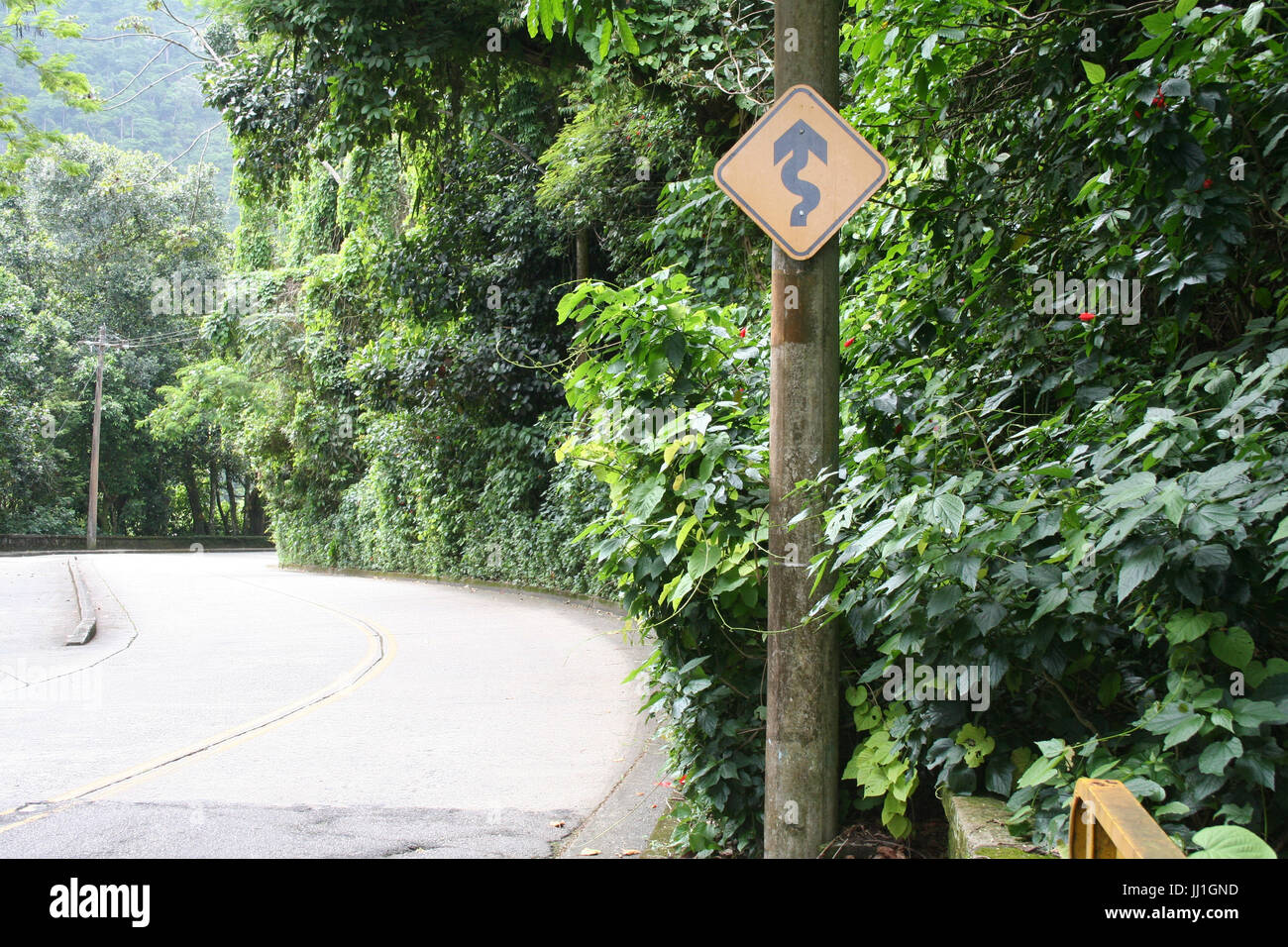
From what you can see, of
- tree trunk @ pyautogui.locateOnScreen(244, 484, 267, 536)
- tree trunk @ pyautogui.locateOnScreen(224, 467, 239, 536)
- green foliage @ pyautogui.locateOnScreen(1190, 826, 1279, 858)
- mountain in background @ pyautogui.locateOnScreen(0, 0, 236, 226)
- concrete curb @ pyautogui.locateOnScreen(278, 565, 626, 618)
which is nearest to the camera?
green foliage @ pyautogui.locateOnScreen(1190, 826, 1279, 858)

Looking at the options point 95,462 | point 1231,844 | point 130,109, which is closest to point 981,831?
point 1231,844

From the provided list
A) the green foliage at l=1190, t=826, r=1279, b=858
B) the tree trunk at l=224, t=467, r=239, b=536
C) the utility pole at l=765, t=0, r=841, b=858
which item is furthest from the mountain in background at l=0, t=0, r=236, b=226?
the green foliage at l=1190, t=826, r=1279, b=858

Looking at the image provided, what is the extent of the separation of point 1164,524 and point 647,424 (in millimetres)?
2334

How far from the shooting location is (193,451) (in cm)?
5522

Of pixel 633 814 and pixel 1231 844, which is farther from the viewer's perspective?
pixel 633 814

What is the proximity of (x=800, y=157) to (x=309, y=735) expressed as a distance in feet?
17.5

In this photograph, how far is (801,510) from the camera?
3803 millimetres

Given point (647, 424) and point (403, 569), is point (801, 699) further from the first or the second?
point (403, 569)

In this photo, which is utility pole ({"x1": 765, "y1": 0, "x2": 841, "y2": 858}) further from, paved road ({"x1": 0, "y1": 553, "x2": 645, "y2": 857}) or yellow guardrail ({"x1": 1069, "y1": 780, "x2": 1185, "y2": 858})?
paved road ({"x1": 0, "y1": 553, "x2": 645, "y2": 857})

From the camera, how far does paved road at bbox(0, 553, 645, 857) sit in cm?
494

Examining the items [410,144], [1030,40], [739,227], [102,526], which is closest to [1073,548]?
[1030,40]

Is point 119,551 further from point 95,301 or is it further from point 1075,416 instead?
point 1075,416

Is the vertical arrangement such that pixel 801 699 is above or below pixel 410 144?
below

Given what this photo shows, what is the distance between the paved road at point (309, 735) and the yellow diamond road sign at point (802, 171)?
297cm
